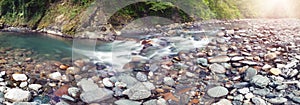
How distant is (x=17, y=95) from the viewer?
9.94ft

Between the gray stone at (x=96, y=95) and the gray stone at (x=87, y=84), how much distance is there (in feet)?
0.36

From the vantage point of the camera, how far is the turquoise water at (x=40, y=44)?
4.68 m

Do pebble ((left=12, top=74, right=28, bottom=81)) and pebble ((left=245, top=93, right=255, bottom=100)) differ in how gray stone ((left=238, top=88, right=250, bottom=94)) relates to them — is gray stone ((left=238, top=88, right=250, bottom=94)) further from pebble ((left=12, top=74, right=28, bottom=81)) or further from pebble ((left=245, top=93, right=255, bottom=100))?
pebble ((left=12, top=74, right=28, bottom=81))

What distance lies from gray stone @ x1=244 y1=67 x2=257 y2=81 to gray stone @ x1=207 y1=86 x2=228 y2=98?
0.48 m

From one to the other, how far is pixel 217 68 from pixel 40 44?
3382mm

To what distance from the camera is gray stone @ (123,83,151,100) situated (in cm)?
310

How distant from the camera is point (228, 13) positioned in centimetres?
873

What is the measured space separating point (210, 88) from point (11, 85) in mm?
2428

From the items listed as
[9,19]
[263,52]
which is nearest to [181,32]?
[263,52]

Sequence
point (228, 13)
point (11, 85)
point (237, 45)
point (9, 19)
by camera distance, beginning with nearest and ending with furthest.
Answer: point (11, 85), point (237, 45), point (9, 19), point (228, 13)

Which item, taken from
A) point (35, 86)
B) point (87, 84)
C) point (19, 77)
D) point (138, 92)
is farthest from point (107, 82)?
point (19, 77)

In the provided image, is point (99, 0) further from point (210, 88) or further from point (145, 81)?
point (210, 88)

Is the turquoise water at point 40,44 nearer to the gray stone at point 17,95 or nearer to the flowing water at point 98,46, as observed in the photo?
the flowing water at point 98,46

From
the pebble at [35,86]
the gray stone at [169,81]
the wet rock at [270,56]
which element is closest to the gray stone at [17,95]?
the pebble at [35,86]
